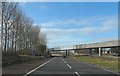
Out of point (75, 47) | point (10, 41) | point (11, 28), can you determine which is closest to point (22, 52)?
point (10, 41)

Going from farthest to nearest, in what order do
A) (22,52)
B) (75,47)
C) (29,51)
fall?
(75,47)
(29,51)
(22,52)

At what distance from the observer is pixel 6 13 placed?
54750 mm

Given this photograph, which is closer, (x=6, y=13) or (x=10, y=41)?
(x=6, y=13)

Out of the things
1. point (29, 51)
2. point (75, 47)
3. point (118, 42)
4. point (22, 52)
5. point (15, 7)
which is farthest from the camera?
point (75, 47)

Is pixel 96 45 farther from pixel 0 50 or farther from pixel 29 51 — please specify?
pixel 0 50

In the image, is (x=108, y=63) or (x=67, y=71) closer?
(x=67, y=71)

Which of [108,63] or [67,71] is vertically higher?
[67,71]

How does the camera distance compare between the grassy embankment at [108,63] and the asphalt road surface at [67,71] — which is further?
the grassy embankment at [108,63]

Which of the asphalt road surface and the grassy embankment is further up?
the asphalt road surface

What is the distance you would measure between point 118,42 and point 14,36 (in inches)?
1421

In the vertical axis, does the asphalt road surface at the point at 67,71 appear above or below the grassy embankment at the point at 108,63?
above

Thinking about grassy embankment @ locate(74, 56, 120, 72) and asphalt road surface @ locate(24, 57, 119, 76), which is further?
grassy embankment @ locate(74, 56, 120, 72)

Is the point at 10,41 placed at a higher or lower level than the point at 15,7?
lower

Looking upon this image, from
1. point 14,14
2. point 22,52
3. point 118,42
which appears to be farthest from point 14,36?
point 118,42
